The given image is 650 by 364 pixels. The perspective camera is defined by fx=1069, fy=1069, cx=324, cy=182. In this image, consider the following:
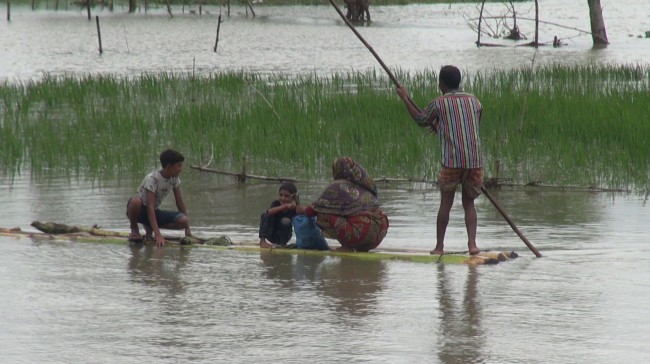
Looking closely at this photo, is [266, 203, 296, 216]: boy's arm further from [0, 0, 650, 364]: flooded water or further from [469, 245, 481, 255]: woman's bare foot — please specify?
[469, 245, 481, 255]: woman's bare foot

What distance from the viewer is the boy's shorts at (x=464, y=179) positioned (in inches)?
258

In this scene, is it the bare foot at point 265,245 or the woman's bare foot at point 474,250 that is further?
the bare foot at point 265,245

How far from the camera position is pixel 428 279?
19.7 ft

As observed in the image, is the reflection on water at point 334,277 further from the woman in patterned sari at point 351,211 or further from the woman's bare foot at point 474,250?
the woman's bare foot at point 474,250

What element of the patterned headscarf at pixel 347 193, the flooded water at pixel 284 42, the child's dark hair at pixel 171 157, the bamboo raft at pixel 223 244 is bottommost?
the bamboo raft at pixel 223 244

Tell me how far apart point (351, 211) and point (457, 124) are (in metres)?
0.87

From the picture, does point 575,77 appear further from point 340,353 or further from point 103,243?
point 340,353

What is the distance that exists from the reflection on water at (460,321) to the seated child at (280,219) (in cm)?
127

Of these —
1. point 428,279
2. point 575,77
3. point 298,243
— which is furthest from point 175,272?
point 575,77

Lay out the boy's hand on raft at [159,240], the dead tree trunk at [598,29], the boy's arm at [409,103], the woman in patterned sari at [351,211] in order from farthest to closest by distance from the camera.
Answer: the dead tree trunk at [598,29] → the boy's hand on raft at [159,240] → the woman in patterned sari at [351,211] → the boy's arm at [409,103]

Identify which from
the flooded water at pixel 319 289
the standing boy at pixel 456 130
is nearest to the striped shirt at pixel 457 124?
the standing boy at pixel 456 130

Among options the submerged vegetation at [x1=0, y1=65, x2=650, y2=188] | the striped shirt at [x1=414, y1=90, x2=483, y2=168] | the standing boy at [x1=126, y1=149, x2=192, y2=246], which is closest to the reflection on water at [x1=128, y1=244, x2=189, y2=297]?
the standing boy at [x1=126, y1=149, x2=192, y2=246]

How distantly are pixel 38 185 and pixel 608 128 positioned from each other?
5602mm

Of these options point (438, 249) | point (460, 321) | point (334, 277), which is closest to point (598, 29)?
point (438, 249)
